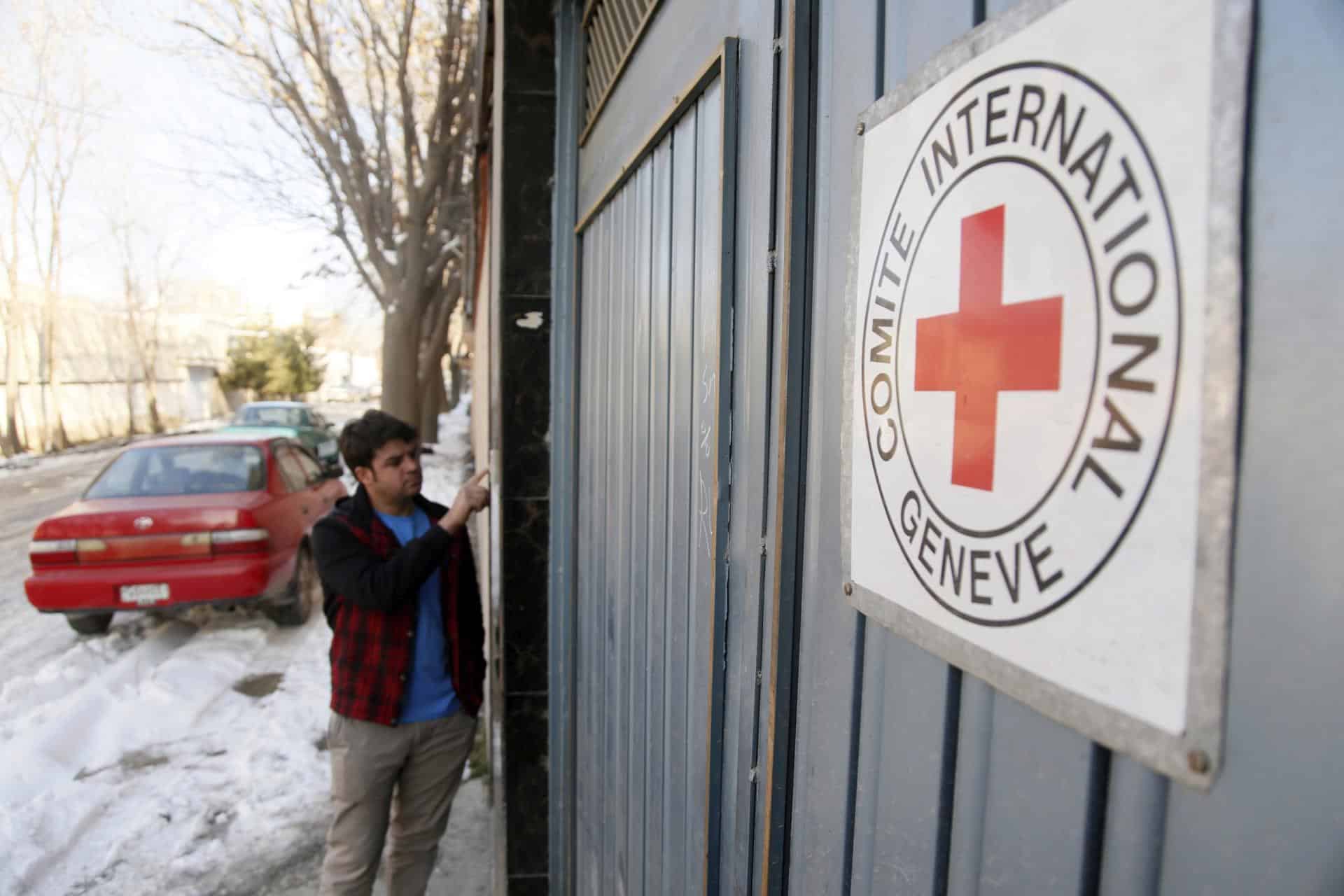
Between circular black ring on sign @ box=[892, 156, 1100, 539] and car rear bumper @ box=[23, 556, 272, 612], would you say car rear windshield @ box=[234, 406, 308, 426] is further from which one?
circular black ring on sign @ box=[892, 156, 1100, 539]

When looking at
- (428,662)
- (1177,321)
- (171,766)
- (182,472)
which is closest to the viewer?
(1177,321)

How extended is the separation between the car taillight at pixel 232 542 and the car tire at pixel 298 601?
0.54 m

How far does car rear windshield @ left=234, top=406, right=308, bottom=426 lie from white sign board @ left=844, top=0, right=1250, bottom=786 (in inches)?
747

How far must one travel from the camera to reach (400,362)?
52.6ft

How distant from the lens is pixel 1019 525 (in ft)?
1.94

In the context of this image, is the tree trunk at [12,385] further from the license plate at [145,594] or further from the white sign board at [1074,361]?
the white sign board at [1074,361]

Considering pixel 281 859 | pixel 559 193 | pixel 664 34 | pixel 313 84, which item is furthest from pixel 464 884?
pixel 313 84

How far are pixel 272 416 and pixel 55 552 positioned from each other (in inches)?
500

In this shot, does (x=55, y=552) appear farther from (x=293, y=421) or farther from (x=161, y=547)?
(x=293, y=421)

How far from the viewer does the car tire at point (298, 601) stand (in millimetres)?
7246

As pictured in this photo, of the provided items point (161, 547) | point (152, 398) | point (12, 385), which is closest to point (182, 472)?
point (161, 547)

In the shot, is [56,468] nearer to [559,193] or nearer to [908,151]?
[559,193]

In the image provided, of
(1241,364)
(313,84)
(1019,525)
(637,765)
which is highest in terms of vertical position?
(313,84)

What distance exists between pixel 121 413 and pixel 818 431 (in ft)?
118
